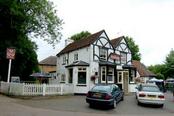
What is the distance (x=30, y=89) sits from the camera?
71.7 feet

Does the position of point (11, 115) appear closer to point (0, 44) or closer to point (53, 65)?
point (0, 44)

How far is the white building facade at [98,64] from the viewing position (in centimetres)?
2928

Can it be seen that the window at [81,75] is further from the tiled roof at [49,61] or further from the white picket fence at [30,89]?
the tiled roof at [49,61]

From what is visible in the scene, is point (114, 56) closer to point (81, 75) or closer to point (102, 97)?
point (81, 75)

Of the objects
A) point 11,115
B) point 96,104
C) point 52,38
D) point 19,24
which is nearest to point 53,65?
point 52,38

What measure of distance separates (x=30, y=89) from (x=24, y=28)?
9760mm

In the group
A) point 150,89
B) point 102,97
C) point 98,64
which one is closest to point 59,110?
point 102,97

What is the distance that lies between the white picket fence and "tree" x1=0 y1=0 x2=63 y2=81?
5.57 m

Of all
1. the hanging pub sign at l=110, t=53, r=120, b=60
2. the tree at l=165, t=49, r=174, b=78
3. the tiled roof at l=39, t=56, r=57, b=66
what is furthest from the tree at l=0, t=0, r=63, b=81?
the tree at l=165, t=49, r=174, b=78

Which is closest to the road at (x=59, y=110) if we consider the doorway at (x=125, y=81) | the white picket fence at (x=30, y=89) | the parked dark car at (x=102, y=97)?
the parked dark car at (x=102, y=97)

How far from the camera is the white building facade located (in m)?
29.3

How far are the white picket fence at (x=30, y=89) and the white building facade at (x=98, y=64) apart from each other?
4.56m

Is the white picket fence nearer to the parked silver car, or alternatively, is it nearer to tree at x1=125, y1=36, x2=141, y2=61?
the parked silver car

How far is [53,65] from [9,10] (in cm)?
3456
